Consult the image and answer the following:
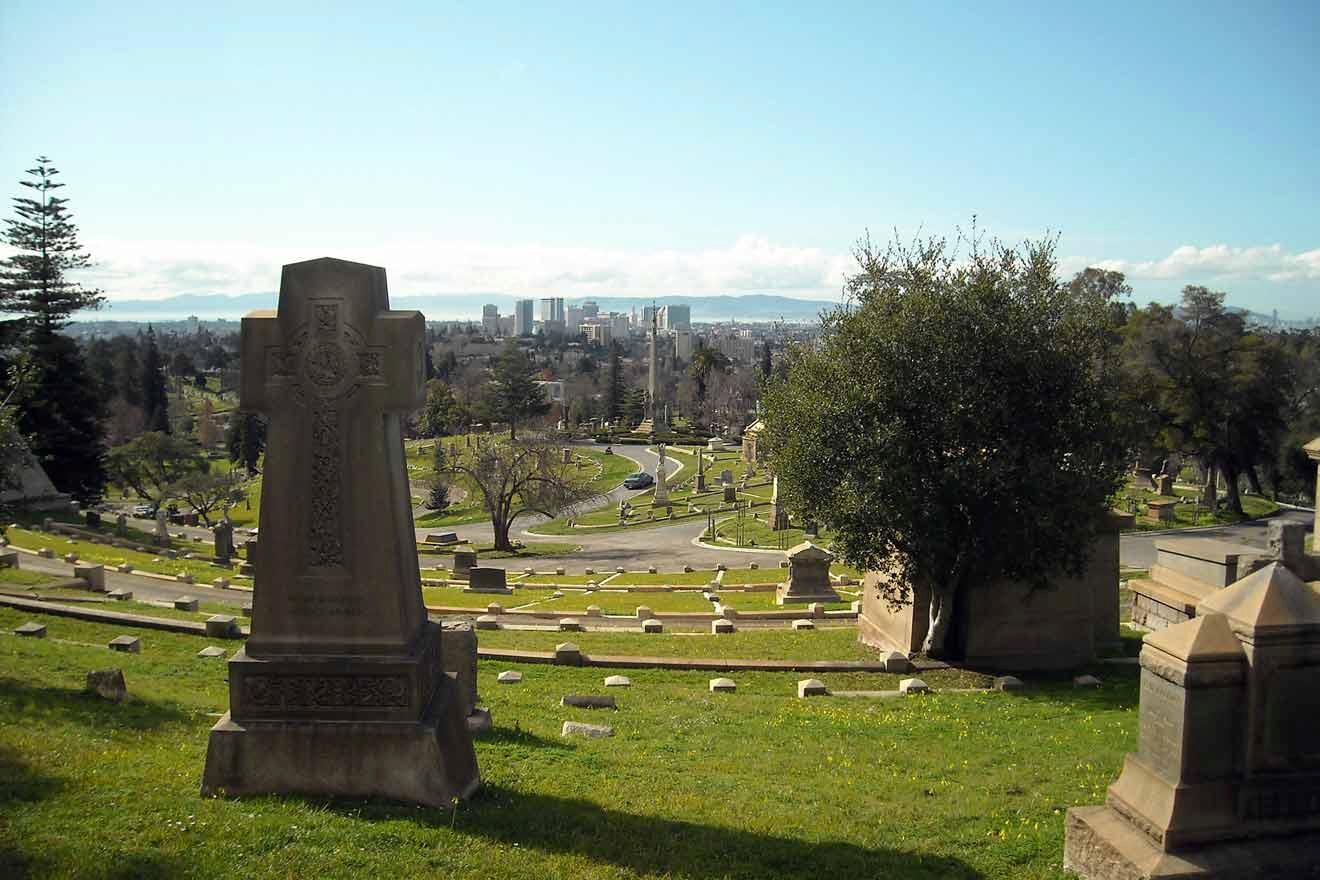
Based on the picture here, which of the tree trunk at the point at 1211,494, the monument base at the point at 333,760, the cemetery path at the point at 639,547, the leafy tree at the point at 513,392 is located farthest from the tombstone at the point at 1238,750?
the leafy tree at the point at 513,392

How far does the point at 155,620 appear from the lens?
15.6 metres

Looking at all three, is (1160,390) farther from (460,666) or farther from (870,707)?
(460,666)

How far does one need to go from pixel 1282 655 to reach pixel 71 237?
53806 millimetres

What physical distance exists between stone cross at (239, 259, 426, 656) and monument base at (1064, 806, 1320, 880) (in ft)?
17.1

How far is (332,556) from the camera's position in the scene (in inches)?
292

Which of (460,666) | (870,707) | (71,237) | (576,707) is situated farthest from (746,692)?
(71,237)

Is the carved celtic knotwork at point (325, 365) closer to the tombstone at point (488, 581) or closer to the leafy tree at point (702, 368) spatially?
the tombstone at point (488, 581)

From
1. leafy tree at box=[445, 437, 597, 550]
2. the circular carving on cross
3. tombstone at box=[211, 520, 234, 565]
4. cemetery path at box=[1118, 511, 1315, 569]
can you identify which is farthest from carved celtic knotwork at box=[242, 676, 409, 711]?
leafy tree at box=[445, 437, 597, 550]

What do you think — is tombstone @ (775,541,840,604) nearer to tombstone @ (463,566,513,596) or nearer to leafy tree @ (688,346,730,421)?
tombstone @ (463,566,513,596)

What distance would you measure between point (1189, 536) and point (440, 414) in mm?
68961

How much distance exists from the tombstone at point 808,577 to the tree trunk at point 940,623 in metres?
7.17

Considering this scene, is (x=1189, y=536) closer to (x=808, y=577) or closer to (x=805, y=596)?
(x=808, y=577)

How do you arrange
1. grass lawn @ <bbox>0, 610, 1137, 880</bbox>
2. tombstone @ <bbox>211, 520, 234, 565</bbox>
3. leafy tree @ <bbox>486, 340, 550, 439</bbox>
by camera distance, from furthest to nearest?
leafy tree @ <bbox>486, 340, 550, 439</bbox>, tombstone @ <bbox>211, 520, 234, 565</bbox>, grass lawn @ <bbox>0, 610, 1137, 880</bbox>

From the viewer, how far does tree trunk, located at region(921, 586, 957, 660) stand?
16.7m
